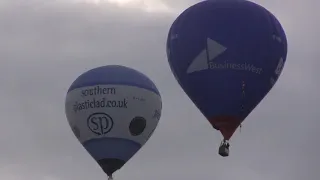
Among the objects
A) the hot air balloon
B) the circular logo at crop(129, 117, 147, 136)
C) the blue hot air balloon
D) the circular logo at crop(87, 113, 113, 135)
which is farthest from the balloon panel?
the circular logo at crop(87, 113, 113, 135)

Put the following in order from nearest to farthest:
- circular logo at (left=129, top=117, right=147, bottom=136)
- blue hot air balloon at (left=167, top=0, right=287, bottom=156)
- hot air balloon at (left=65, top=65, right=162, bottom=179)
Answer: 1. blue hot air balloon at (left=167, top=0, right=287, bottom=156)
2. hot air balloon at (left=65, top=65, right=162, bottom=179)
3. circular logo at (left=129, top=117, right=147, bottom=136)

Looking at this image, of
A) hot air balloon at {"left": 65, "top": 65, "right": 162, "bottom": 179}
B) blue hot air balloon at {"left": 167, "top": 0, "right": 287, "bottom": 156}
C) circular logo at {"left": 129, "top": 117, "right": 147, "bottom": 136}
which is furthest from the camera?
circular logo at {"left": 129, "top": 117, "right": 147, "bottom": 136}

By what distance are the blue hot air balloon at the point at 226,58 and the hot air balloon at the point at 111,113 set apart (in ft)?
11.7

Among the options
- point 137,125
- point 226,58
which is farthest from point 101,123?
point 226,58

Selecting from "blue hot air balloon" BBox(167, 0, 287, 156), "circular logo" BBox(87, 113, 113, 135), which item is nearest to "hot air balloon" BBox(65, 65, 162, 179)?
"circular logo" BBox(87, 113, 113, 135)

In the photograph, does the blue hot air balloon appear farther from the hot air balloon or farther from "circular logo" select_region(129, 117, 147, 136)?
"circular logo" select_region(129, 117, 147, 136)

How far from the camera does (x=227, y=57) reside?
4731 cm

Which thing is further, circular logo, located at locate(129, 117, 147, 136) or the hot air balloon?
circular logo, located at locate(129, 117, 147, 136)

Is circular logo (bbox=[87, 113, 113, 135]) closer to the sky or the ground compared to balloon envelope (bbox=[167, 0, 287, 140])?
closer to the ground

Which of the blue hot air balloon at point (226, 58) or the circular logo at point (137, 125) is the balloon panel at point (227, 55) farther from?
the circular logo at point (137, 125)

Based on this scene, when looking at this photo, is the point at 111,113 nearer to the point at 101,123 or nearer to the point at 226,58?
the point at 101,123

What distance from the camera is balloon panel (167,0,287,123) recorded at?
47219 mm

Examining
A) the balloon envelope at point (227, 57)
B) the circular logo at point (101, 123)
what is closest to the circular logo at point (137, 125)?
the circular logo at point (101, 123)

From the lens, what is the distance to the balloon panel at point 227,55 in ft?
155
